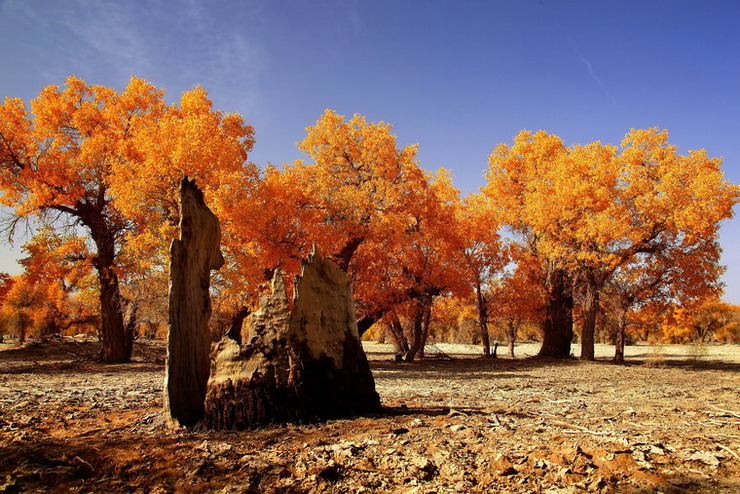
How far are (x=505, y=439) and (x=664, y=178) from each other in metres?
17.9

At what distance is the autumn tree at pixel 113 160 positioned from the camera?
14500 mm

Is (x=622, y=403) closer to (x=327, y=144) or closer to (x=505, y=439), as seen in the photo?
(x=505, y=439)

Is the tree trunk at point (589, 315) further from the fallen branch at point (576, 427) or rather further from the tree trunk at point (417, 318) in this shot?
the fallen branch at point (576, 427)

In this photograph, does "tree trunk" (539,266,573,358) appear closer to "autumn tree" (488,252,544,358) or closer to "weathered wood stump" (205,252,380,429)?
"autumn tree" (488,252,544,358)

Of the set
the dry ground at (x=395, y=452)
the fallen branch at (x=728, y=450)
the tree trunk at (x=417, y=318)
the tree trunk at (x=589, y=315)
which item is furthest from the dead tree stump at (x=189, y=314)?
the tree trunk at (x=589, y=315)

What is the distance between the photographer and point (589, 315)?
832 inches

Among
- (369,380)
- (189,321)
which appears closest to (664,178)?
(369,380)

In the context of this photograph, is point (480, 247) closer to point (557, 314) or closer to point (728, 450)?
point (557, 314)

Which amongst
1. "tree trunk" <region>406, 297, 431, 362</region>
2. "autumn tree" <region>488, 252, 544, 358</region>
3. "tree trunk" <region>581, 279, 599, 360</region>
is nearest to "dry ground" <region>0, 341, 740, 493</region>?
"tree trunk" <region>581, 279, 599, 360</region>

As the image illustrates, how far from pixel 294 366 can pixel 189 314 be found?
1522 mm

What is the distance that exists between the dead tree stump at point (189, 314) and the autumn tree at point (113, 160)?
870 centimetres

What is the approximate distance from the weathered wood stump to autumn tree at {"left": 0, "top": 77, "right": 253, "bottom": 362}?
9519 millimetres

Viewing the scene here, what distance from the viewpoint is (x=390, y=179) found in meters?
18.9

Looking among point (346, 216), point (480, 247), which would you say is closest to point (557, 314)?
point (480, 247)
